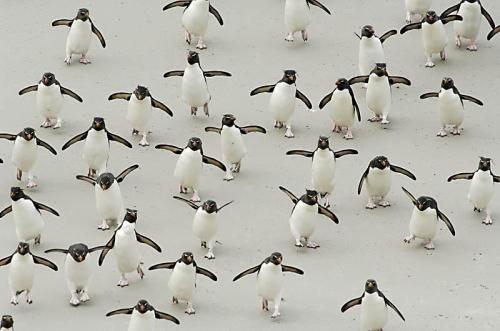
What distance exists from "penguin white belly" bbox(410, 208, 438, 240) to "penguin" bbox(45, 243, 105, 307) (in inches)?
142

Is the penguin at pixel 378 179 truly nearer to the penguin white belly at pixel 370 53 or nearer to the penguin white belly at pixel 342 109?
the penguin white belly at pixel 342 109

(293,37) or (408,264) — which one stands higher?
(293,37)

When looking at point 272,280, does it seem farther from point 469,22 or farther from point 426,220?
point 469,22

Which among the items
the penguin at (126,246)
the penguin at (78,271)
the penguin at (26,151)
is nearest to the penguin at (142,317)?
the penguin at (78,271)

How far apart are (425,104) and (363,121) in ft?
3.18

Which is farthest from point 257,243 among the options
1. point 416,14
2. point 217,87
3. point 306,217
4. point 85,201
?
point 416,14

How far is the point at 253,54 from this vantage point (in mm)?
25078

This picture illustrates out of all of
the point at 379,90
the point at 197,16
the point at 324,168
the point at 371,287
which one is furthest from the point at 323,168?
the point at 197,16

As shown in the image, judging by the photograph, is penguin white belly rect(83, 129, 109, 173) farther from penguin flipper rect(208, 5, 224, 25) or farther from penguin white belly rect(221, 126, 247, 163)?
penguin flipper rect(208, 5, 224, 25)

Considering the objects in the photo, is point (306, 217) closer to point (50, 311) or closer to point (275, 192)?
point (275, 192)

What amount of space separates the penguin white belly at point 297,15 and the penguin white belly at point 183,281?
255 inches

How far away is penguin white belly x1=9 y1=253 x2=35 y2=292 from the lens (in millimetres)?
19172

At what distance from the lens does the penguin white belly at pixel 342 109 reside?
22562 mm

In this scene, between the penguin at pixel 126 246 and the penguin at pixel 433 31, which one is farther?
the penguin at pixel 433 31
